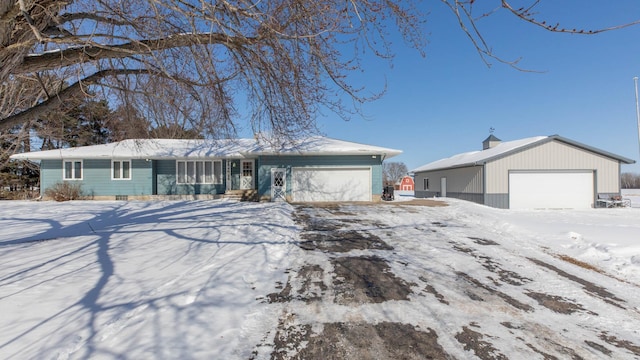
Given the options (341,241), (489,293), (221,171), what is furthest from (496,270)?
(221,171)

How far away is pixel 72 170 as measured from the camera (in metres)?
17.8

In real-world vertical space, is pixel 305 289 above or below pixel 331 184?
below

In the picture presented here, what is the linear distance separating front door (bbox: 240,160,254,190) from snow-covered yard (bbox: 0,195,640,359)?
9.31 m

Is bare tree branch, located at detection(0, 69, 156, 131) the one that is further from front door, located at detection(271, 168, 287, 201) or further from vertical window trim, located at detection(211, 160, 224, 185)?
vertical window trim, located at detection(211, 160, 224, 185)

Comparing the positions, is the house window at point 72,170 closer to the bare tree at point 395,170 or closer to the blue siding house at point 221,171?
the blue siding house at point 221,171

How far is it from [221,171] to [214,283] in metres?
14.6

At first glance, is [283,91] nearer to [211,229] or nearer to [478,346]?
[211,229]

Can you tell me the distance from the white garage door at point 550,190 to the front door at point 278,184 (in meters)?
13.0

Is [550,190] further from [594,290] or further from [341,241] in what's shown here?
[341,241]

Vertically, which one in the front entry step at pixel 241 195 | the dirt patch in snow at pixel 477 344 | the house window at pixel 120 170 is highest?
the house window at pixel 120 170

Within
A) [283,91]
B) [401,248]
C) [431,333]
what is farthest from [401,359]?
[283,91]

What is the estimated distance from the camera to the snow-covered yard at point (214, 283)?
3018 millimetres

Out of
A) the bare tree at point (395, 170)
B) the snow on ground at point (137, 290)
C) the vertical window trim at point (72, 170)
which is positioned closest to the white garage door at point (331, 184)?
the snow on ground at point (137, 290)

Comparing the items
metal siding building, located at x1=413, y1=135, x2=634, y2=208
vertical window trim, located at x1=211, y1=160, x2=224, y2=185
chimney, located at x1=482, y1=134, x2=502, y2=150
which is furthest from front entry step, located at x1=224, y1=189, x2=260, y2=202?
chimney, located at x1=482, y1=134, x2=502, y2=150
